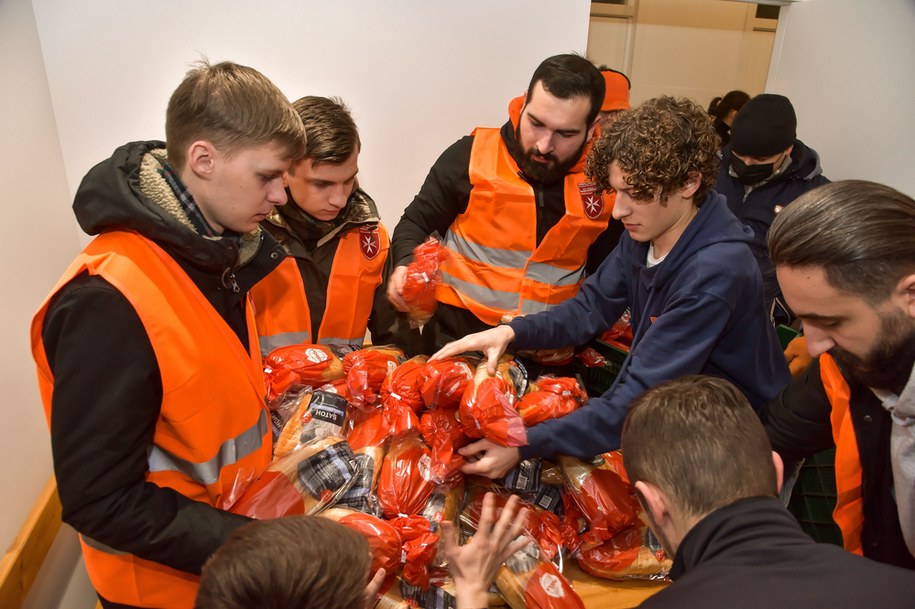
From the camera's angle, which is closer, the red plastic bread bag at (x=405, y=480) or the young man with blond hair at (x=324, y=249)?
the red plastic bread bag at (x=405, y=480)

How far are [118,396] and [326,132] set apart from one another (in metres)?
1.20

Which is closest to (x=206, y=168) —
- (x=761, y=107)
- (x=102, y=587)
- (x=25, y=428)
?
(x=102, y=587)

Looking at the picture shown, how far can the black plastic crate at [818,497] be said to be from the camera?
2154 mm

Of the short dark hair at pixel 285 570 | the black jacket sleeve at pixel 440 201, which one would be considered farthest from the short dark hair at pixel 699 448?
the black jacket sleeve at pixel 440 201

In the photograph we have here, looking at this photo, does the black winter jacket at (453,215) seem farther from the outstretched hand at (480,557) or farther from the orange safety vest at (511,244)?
the outstretched hand at (480,557)

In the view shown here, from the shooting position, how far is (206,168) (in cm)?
128

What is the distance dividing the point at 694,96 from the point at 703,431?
15.6 feet

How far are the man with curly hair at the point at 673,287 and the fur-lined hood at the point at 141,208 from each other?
2.89 feet

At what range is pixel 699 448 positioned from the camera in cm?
114

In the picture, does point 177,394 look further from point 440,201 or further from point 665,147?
point 440,201

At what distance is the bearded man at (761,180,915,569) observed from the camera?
4.16ft

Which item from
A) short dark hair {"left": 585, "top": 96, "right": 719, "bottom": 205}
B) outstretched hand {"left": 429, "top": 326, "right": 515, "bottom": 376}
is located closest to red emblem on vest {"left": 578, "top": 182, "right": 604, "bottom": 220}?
short dark hair {"left": 585, "top": 96, "right": 719, "bottom": 205}

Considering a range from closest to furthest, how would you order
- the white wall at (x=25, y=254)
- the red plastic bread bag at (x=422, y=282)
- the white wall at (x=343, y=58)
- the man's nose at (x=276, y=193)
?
the man's nose at (x=276, y=193) → the white wall at (x=25, y=254) → the red plastic bread bag at (x=422, y=282) → the white wall at (x=343, y=58)

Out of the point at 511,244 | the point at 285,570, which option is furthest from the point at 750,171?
the point at 285,570
